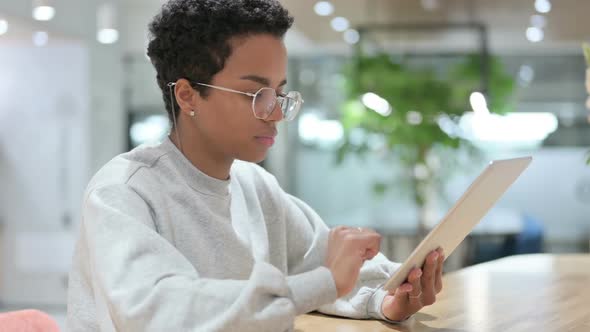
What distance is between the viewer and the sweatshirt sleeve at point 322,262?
1.62 metres

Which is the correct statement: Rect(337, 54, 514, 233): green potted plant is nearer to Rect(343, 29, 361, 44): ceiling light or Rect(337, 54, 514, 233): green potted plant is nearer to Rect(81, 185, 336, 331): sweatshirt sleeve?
Rect(343, 29, 361, 44): ceiling light

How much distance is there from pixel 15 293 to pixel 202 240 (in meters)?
5.38

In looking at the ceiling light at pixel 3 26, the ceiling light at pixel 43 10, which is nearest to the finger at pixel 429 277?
the ceiling light at pixel 3 26

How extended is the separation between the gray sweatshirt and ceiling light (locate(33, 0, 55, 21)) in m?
4.06

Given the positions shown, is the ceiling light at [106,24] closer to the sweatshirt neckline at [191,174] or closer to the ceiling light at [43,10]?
the ceiling light at [43,10]

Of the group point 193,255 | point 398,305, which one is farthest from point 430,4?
point 193,255

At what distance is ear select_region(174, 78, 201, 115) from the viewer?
136 centimetres

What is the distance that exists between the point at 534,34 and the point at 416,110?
121 cm

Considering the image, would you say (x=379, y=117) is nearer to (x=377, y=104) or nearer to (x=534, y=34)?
(x=377, y=104)

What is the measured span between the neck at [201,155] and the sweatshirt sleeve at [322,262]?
289 millimetres

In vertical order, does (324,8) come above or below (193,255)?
above

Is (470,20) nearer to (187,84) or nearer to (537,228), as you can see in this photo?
(537,228)

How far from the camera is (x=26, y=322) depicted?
148cm

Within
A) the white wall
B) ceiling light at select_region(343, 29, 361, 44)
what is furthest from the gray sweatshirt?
ceiling light at select_region(343, 29, 361, 44)
